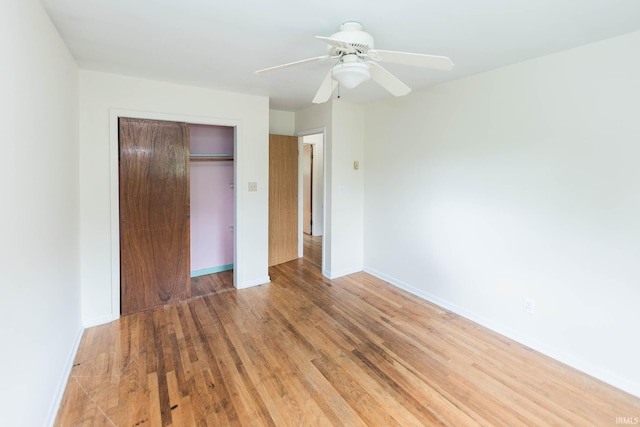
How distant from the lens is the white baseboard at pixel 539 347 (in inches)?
81.7

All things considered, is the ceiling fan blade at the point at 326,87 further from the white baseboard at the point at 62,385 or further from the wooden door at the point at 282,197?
the white baseboard at the point at 62,385

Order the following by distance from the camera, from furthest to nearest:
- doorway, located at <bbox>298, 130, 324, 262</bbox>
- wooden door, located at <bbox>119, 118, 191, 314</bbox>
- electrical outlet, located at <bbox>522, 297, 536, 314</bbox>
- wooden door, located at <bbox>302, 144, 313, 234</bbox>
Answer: wooden door, located at <bbox>302, 144, 313, 234</bbox>
doorway, located at <bbox>298, 130, 324, 262</bbox>
wooden door, located at <bbox>119, 118, 191, 314</bbox>
electrical outlet, located at <bbox>522, 297, 536, 314</bbox>

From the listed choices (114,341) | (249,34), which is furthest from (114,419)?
(249,34)

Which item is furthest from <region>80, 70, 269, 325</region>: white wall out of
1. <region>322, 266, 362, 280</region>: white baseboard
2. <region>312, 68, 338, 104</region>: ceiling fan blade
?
<region>322, 266, 362, 280</region>: white baseboard

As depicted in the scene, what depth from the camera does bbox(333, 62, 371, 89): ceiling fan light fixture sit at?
1719 mm

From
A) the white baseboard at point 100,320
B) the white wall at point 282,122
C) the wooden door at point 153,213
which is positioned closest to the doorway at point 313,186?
the white wall at point 282,122

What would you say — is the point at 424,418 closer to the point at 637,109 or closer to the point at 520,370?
the point at 520,370

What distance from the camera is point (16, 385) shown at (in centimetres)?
131

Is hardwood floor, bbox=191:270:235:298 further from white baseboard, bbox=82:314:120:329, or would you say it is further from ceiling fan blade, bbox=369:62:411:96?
→ ceiling fan blade, bbox=369:62:411:96

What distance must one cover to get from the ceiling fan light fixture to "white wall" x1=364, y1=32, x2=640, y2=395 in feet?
5.39

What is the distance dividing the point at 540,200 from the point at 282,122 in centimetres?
353

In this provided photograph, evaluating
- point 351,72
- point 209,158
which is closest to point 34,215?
point 351,72

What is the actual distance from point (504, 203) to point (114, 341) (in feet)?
12.0

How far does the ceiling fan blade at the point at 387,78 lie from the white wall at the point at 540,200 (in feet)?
4.13
